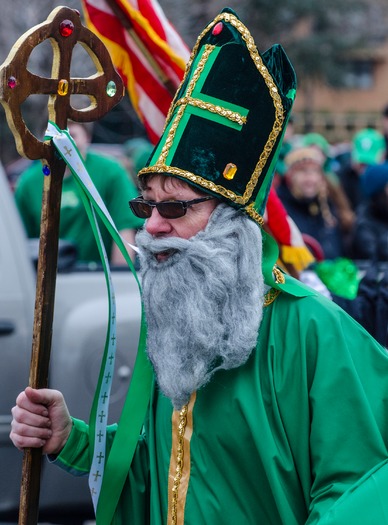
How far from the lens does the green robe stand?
242cm

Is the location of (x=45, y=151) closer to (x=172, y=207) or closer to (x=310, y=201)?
(x=172, y=207)

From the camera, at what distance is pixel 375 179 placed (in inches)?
276

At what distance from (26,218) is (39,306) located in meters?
3.31

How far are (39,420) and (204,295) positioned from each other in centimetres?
58

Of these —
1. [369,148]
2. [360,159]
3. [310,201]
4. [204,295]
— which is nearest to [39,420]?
[204,295]

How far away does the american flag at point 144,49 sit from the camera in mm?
4086

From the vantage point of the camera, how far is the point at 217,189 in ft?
8.75

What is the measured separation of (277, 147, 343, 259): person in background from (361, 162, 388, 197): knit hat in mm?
729

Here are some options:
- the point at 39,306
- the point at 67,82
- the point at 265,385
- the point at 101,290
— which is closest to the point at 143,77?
the point at 101,290

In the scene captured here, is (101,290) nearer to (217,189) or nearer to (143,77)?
(143,77)

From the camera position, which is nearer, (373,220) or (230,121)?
(230,121)

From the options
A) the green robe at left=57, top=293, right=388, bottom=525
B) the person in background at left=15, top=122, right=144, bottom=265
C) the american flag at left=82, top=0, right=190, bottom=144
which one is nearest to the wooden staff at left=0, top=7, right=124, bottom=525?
the green robe at left=57, top=293, right=388, bottom=525

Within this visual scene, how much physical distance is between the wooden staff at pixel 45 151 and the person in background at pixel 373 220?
4.36m

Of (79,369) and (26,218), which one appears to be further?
(26,218)
